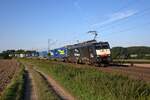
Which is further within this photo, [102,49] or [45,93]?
[102,49]

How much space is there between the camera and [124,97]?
38.9 ft

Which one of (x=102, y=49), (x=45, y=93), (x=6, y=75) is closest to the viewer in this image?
(x=45, y=93)

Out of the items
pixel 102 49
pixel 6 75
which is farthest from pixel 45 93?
pixel 102 49

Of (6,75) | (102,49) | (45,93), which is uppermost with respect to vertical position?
(102,49)

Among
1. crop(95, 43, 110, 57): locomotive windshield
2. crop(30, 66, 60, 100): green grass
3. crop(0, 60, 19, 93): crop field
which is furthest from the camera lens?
crop(95, 43, 110, 57): locomotive windshield

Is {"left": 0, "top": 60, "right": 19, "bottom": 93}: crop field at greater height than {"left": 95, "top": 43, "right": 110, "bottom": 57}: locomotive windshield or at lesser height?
lesser

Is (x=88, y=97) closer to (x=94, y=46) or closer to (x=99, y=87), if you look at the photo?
(x=99, y=87)

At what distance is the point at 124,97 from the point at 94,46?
29.6 meters

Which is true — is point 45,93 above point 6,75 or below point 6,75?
below

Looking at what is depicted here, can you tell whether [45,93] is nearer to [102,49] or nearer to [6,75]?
[6,75]

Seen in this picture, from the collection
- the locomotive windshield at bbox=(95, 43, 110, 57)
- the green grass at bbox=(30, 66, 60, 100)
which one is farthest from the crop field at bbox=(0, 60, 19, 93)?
the locomotive windshield at bbox=(95, 43, 110, 57)

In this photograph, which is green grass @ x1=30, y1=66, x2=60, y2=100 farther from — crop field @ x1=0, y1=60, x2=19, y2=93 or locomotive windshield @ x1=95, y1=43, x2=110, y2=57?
locomotive windshield @ x1=95, y1=43, x2=110, y2=57

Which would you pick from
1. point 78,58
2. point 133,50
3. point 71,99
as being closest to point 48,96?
point 71,99

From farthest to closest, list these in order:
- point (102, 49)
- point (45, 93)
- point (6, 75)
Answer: point (102, 49)
point (6, 75)
point (45, 93)
